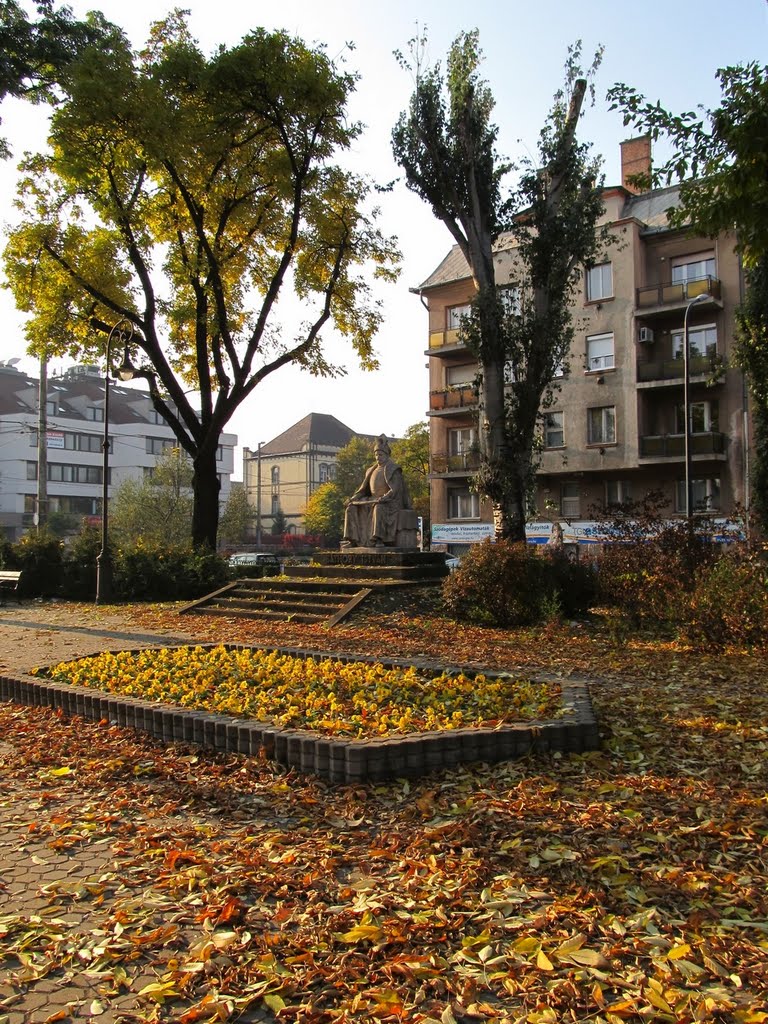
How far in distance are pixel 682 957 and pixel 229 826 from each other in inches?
98.0

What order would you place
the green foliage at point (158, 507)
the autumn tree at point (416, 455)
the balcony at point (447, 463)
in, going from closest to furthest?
the balcony at point (447, 463)
the green foliage at point (158, 507)
the autumn tree at point (416, 455)

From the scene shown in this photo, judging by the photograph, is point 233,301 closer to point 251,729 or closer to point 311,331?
point 311,331

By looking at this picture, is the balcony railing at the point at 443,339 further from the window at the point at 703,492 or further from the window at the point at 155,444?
the window at the point at 155,444

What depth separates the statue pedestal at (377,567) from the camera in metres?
16.5

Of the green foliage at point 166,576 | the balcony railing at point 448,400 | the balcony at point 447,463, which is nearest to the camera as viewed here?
the green foliage at point 166,576

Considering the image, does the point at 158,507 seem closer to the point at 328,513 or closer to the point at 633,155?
the point at 328,513

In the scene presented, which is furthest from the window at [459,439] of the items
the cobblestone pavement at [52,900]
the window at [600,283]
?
the cobblestone pavement at [52,900]

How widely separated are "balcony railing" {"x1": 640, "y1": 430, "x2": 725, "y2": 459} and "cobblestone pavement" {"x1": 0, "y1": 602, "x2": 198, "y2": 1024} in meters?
30.7

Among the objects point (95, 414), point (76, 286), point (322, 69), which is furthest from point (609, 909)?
point (95, 414)

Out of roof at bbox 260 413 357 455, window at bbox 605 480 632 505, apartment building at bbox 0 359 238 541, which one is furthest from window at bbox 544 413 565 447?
roof at bbox 260 413 357 455

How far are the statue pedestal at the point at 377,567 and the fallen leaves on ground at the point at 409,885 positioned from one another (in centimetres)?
1014

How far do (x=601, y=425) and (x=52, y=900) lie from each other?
35.4 m

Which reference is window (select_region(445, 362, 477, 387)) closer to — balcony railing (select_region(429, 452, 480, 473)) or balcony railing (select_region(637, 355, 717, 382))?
balcony railing (select_region(429, 452, 480, 473))

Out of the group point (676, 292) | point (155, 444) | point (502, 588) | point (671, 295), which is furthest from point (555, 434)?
point (155, 444)
